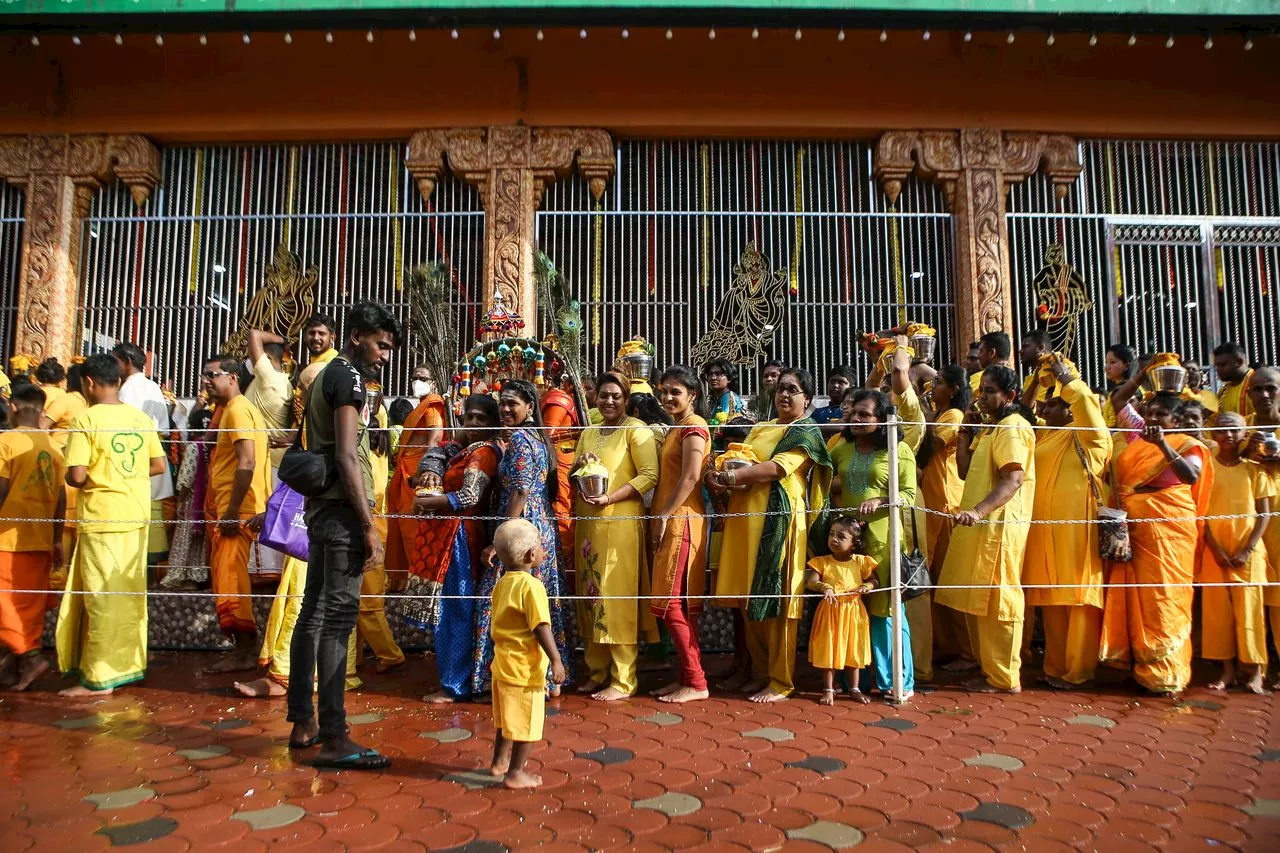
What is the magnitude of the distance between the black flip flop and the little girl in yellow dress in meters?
2.13

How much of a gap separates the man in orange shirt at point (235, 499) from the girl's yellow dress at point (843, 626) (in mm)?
3034

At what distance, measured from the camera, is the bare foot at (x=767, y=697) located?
457 cm

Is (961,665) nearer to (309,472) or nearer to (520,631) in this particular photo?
(520,631)

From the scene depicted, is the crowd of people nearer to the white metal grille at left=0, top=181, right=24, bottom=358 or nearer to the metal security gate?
the metal security gate

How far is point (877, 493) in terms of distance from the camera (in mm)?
4812

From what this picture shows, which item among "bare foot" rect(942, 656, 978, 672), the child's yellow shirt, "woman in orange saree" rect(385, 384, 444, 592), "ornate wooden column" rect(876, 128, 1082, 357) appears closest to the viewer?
the child's yellow shirt

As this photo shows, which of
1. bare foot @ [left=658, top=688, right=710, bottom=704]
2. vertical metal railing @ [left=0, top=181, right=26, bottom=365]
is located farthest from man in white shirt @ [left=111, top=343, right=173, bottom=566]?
vertical metal railing @ [left=0, top=181, right=26, bottom=365]

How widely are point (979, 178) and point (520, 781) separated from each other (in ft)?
30.4

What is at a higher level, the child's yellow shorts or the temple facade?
the temple facade

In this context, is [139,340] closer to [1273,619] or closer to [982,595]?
[982,595]

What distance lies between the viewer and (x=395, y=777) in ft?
11.1

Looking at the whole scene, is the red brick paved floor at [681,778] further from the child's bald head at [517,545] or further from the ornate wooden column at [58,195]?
the ornate wooden column at [58,195]

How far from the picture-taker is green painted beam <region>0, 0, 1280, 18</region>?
963 centimetres

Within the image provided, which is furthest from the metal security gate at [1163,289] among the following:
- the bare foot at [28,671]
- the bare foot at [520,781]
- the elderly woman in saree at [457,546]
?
the bare foot at [28,671]
